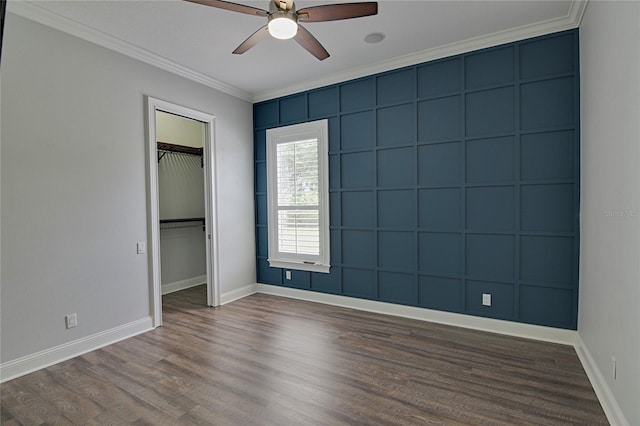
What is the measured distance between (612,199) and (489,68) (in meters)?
1.94

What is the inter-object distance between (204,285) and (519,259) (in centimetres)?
474

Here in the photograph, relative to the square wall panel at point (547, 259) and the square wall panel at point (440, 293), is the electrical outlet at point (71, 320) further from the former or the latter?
the square wall panel at point (547, 259)

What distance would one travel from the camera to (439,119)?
12.5 ft

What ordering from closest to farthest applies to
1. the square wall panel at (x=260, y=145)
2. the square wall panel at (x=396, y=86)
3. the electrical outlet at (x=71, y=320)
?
the electrical outlet at (x=71, y=320), the square wall panel at (x=396, y=86), the square wall panel at (x=260, y=145)

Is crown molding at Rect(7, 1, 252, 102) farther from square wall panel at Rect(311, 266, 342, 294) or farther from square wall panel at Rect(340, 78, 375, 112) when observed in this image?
square wall panel at Rect(311, 266, 342, 294)

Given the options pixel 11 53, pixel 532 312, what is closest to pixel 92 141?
pixel 11 53

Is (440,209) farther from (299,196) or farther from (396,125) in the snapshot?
(299,196)

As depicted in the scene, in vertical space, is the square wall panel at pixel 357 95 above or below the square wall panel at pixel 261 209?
above

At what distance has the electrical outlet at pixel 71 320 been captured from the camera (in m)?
3.13

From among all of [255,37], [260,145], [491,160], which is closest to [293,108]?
[260,145]

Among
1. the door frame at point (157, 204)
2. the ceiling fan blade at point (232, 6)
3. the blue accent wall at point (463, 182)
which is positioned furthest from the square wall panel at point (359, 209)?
the ceiling fan blade at point (232, 6)

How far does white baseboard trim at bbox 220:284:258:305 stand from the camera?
4750mm

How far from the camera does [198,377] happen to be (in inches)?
108

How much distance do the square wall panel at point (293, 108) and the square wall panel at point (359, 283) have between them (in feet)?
7.26
